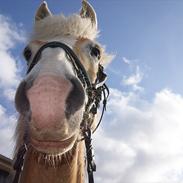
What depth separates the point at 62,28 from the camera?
4.72m

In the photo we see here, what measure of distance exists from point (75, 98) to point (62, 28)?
1.64m

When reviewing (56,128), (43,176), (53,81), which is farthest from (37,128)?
(43,176)

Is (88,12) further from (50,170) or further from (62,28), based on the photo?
(50,170)

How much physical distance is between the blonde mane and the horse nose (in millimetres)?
1433

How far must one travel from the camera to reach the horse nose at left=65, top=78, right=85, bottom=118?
10.9 feet

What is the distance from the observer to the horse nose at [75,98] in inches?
131

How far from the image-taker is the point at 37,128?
10.4 feet

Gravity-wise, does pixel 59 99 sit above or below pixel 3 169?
below

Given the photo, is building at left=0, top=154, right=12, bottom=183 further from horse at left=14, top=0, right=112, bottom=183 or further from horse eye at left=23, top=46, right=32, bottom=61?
horse eye at left=23, top=46, right=32, bottom=61

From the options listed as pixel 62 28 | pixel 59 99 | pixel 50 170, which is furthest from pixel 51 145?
pixel 62 28

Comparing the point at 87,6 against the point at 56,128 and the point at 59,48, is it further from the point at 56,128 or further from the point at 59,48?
the point at 56,128

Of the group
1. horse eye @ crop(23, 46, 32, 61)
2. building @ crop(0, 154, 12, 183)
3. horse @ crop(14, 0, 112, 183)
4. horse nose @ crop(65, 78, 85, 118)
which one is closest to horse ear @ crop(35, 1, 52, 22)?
horse @ crop(14, 0, 112, 183)

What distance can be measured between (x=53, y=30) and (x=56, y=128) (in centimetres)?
191

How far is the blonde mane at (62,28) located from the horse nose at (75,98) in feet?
4.70
